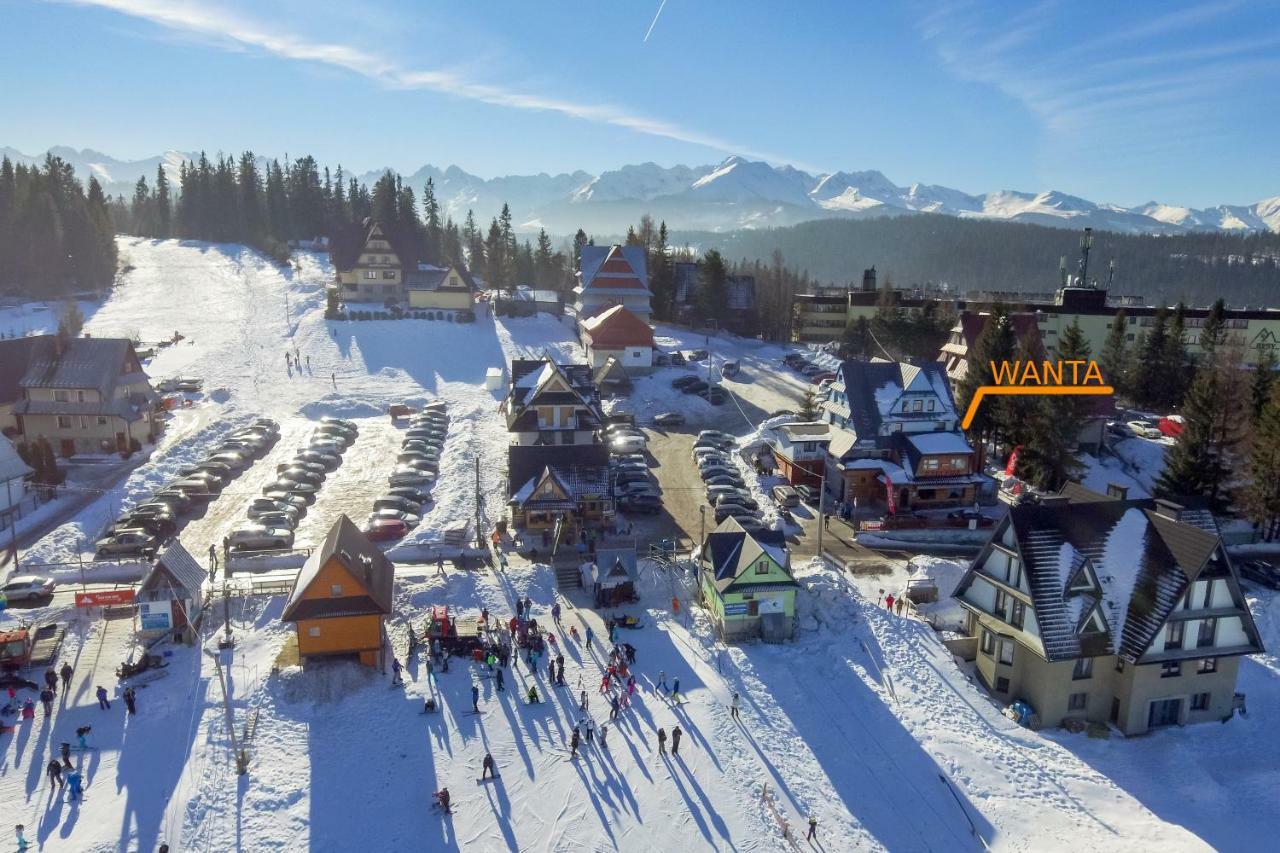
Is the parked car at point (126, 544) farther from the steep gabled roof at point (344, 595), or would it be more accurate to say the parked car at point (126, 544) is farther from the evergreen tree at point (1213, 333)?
the evergreen tree at point (1213, 333)

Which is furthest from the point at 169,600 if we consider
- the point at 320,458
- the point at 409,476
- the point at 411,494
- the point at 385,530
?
the point at 320,458

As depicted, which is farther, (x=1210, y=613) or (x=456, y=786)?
(x=1210, y=613)

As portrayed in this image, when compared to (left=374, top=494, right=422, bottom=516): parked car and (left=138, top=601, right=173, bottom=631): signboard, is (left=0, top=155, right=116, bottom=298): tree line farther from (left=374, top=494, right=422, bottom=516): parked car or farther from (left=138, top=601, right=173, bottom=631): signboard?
(left=138, top=601, right=173, bottom=631): signboard

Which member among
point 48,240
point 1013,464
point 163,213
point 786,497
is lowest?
point 786,497

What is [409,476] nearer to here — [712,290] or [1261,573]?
[1261,573]

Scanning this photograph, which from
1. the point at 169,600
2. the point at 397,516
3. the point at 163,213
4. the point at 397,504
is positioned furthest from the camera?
the point at 163,213

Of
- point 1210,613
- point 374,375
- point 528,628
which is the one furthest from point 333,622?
point 374,375

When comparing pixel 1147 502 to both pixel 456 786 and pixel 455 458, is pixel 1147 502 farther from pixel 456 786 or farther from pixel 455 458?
pixel 455 458

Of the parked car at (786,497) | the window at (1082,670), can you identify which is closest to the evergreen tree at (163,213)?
the parked car at (786,497)
